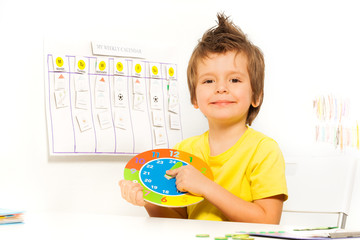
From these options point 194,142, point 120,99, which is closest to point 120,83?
point 120,99

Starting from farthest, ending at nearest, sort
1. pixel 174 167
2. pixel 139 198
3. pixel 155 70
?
pixel 155 70 < pixel 174 167 < pixel 139 198

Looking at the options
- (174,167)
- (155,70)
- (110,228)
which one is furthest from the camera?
(155,70)

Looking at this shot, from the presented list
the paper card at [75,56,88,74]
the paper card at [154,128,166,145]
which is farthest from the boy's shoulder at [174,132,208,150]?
the paper card at [75,56,88,74]

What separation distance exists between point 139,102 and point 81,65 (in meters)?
0.24

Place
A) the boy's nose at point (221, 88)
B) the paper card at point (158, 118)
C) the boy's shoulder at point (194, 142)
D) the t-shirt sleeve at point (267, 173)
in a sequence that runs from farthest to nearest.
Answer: the paper card at point (158, 118) < the boy's shoulder at point (194, 142) < the boy's nose at point (221, 88) < the t-shirt sleeve at point (267, 173)

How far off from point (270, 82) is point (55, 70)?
78 cm

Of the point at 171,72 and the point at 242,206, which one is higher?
the point at 171,72

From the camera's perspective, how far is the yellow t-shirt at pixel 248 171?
3.60 ft

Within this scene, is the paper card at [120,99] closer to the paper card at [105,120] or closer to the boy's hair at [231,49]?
the paper card at [105,120]

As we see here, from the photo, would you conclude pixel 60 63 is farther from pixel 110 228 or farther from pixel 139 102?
pixel 110 228

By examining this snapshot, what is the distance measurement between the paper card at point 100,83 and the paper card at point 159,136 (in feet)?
0.79

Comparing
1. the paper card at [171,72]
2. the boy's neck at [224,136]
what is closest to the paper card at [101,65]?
the paper card at [171,72]

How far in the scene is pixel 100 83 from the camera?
5.01 ft

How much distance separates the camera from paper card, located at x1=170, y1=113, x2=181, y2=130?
5.22ft
